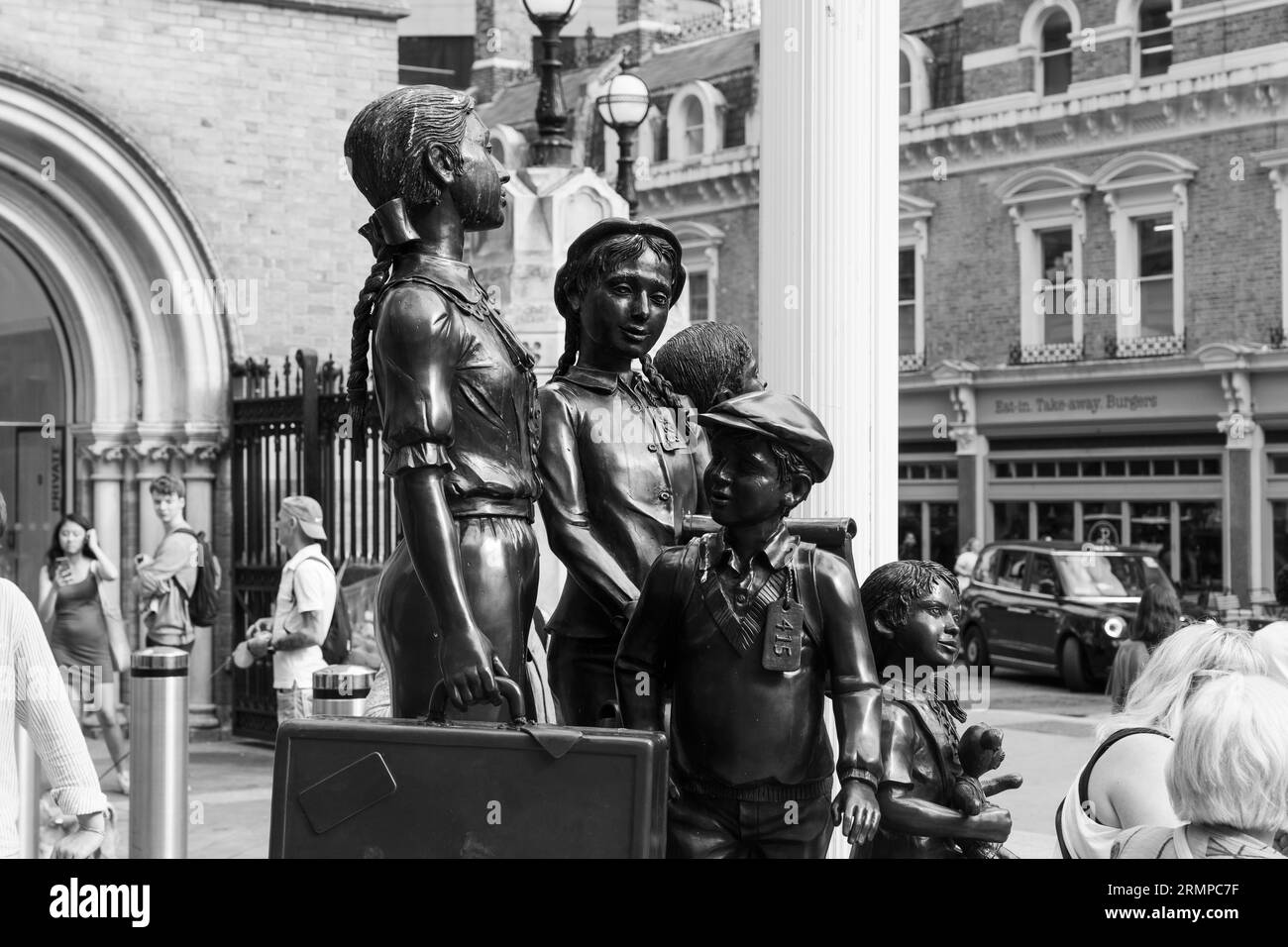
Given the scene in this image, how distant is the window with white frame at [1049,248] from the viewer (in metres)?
25.3

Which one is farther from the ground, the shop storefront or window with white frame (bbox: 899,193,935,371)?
window with white frame (bbox: 899,193,935,371)

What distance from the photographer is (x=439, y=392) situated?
3.24 metres

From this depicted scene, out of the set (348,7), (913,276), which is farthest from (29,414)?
(913,276)

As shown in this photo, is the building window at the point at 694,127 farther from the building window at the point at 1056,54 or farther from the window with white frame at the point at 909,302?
the building window at the point at 1056,54

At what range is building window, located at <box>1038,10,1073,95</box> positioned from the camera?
25.8 m

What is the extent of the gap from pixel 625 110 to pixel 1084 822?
1043cm

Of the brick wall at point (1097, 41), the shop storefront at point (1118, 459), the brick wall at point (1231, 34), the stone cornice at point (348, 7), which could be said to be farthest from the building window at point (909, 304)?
the stone cornice at point (348, 7)

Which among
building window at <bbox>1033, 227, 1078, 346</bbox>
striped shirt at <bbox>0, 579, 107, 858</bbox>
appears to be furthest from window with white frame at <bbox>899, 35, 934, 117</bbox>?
striped shirt at <bbox>0, 579, 107, 858</bbox>

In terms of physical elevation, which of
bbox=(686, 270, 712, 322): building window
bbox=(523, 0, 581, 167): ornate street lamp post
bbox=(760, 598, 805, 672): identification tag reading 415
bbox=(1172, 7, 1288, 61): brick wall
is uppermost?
bbox=(1172, 7, 1288, 61): brick wall

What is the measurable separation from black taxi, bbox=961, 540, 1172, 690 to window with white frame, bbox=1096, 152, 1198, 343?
22.4 feet

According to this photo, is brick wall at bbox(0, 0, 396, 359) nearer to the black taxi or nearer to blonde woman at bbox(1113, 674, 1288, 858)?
the black taxi

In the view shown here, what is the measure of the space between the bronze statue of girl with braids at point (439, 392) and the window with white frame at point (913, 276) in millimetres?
24434
